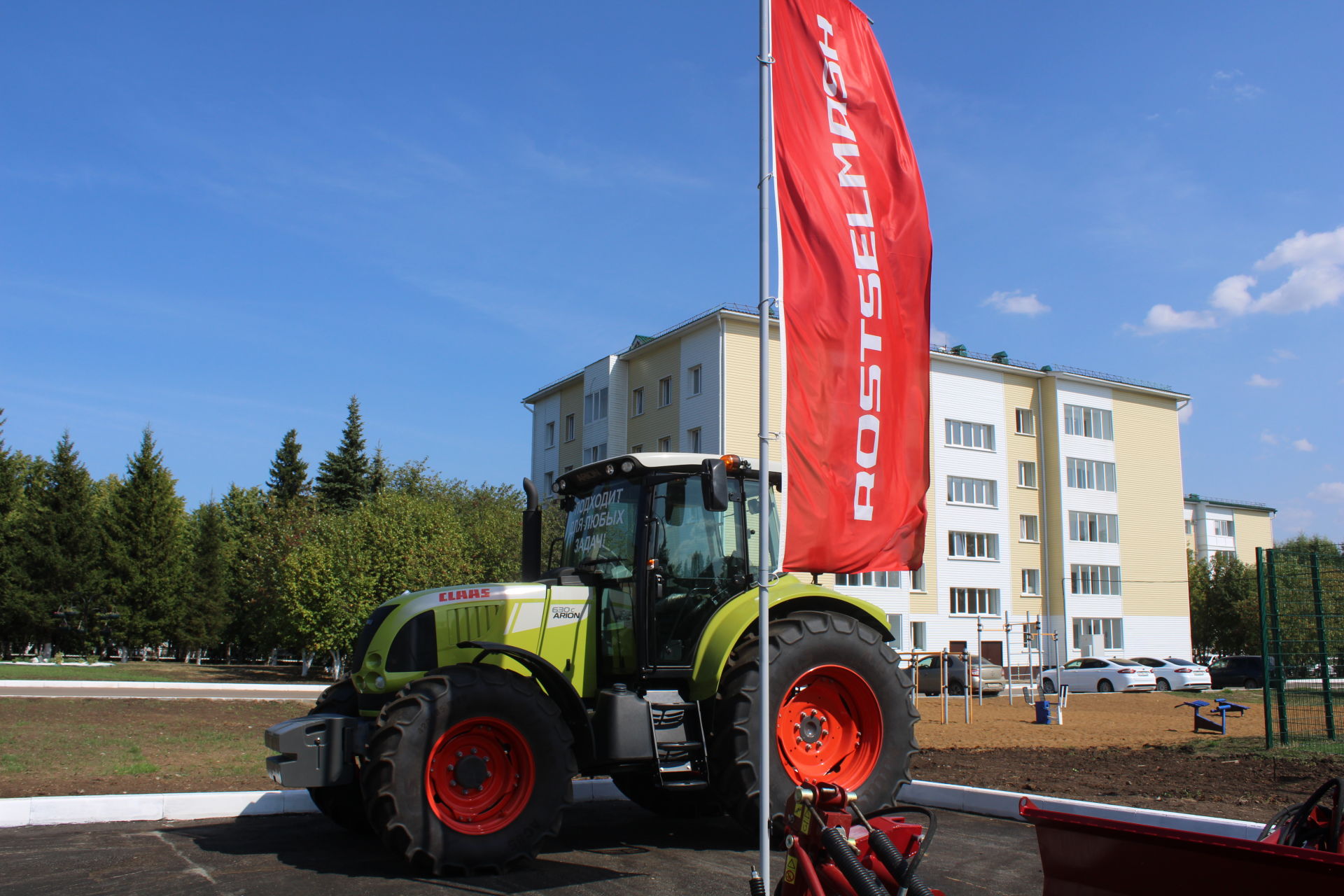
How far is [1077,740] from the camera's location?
14000 mm

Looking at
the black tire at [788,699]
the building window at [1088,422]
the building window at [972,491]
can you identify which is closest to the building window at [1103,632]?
the building window at [972,491]

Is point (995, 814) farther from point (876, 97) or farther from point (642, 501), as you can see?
point (876, 97)

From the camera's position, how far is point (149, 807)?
7.78 meters

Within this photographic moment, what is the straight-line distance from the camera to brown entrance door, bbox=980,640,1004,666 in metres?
43.4

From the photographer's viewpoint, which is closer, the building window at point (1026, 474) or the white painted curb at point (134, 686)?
the white painted curb at point (134, 686)

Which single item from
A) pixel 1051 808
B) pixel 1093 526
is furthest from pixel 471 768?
pixel 1093 526

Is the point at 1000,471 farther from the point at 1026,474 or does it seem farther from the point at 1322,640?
the point at 1322,640

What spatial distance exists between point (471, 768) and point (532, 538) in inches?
95.2

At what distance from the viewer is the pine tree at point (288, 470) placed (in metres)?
62.4

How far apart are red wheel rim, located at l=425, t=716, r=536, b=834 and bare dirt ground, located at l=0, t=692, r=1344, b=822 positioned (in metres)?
4.06

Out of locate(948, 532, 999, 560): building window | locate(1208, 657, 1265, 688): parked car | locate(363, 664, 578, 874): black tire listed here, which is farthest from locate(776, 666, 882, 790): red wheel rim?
locate(948, 532, 999, 560): building window

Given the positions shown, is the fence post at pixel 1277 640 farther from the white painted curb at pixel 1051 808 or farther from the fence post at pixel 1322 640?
the white painted curb at pixel 1051 808

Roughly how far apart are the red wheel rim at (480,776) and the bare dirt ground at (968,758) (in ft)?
13.3

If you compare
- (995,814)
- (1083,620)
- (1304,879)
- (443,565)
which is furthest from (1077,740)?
(1083,620)
